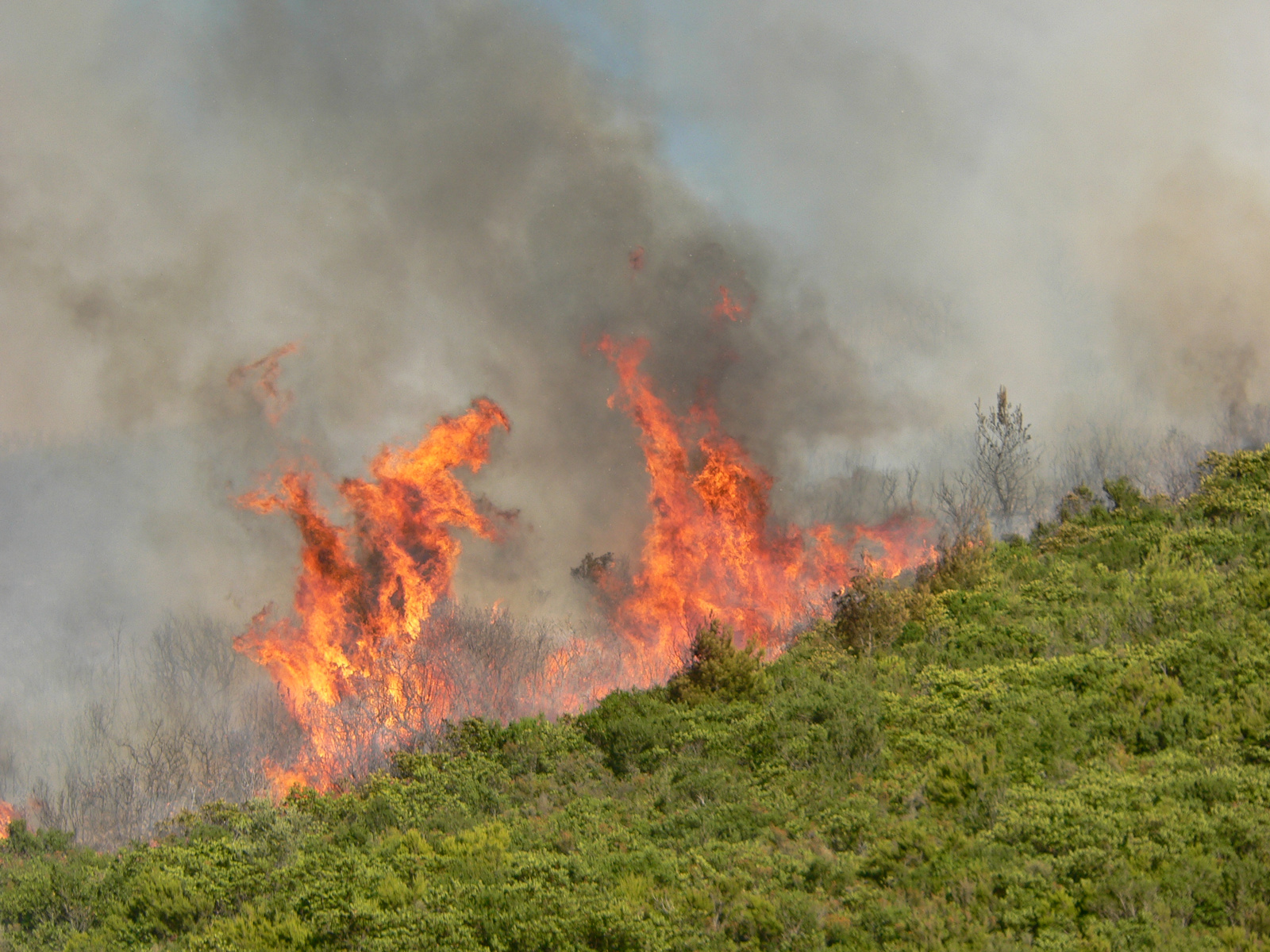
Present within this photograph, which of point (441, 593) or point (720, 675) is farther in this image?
point (441, 593)

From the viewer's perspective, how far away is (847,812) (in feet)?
63.9

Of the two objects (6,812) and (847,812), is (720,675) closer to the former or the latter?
(847,812)

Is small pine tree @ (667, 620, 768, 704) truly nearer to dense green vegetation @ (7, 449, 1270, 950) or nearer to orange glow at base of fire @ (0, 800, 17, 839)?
dense green vegetation @ (7, 449, 1270, 950)

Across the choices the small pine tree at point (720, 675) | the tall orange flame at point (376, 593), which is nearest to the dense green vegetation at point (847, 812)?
the small pine tree at point (720, 675)

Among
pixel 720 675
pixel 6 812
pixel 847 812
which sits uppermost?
pixel 6 812

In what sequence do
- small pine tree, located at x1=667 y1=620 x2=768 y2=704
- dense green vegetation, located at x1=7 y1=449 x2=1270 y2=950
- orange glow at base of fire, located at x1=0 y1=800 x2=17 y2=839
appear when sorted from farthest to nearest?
1. orange glow at base of fire, located at x1=0 y1=800 x2=17 y2=839
2. small pine tree, located at x1=667 y1=620 x2=768 y2=704
3. dense green vegetation, located at x1=7 y1=449 x2=1270 y2=950

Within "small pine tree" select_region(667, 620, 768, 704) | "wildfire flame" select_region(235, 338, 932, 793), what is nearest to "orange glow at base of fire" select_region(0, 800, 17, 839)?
"wildfire flame" select_region(235, 338, 932, 793)

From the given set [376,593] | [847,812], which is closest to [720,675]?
[847,812]

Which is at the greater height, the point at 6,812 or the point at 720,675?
the point at 6,812

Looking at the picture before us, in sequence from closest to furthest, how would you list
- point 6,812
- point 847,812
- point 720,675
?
point 847,812 < point 720,675 < point 6,812

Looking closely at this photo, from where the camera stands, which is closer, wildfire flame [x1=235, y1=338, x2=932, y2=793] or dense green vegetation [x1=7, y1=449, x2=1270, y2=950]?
dense green vegetation [x1=7, y1=449, x2=1270, y2=950]

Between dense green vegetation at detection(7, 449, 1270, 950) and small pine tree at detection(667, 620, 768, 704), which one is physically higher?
small pine tree at detection(667, 620, 768, 704)

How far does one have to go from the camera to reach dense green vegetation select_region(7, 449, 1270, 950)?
51.0ft

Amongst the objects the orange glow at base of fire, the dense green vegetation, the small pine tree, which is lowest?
the dense green vegetation
